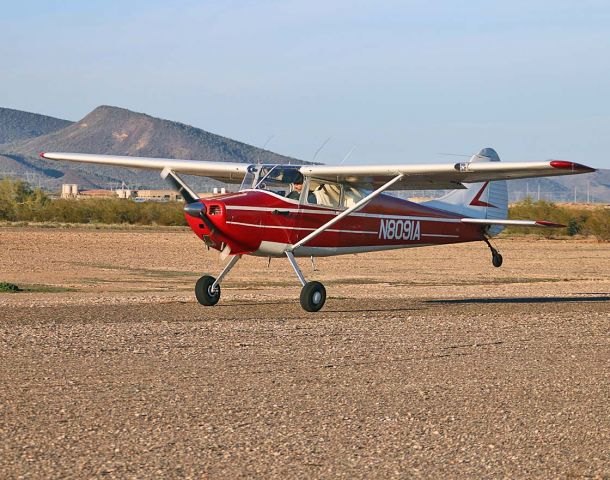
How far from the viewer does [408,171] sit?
746 inches

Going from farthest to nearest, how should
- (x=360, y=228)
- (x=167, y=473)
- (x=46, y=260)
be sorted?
1. (x=46, y=260)
2. (x=360, y=228)
3. (x=167, y=473)

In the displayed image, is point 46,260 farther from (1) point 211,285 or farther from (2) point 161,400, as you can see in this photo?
(2) point 161,400

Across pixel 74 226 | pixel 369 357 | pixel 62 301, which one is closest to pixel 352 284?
pixel 62 301

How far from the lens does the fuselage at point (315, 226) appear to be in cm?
1761

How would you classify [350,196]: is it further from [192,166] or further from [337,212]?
[192,166]

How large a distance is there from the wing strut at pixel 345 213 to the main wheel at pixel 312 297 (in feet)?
3.14

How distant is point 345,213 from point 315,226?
Answer: 596 millimetres

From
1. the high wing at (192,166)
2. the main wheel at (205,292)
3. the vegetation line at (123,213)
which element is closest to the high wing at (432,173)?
the high wing at (192,166)

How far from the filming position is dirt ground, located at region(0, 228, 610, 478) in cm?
728

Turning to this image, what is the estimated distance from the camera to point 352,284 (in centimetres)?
2738

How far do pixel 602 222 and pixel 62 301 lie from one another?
4747 centimetres

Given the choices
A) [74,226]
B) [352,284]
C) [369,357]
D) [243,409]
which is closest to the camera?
[243,409]

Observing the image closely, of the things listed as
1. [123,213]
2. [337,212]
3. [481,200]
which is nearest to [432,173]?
[337,212]

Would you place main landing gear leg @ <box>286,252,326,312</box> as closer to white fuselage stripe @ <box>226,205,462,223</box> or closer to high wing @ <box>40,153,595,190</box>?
white fuselage stripe @ <box>226,205,462,223</box>
